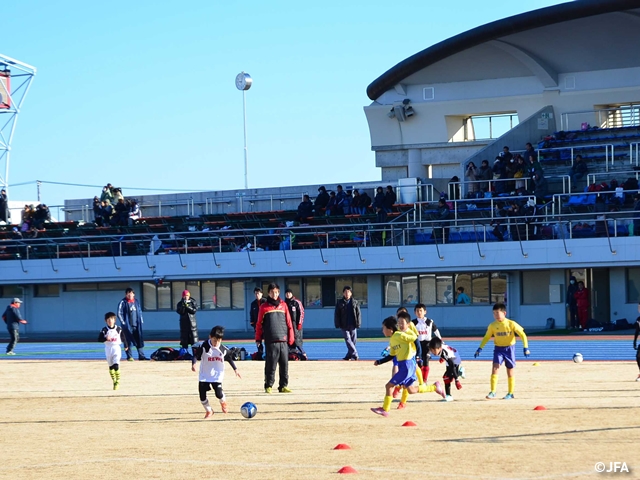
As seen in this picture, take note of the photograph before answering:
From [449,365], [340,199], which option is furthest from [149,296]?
[449,365]

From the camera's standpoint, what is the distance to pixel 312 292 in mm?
42094

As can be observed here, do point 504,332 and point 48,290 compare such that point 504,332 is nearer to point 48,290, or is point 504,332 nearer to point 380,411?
point 380,411

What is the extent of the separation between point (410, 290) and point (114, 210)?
14.1m

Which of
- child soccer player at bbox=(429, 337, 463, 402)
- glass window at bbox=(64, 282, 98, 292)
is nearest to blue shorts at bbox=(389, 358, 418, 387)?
child soccer player at bbox=(429, 337, 463, 402)

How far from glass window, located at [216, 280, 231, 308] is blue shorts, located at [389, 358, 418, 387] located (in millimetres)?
28065

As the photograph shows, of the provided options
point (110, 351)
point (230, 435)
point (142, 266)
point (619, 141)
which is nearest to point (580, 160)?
point (619, 141)

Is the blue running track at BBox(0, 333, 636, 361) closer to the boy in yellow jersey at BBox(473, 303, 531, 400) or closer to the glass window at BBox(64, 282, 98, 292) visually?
the glass window at BBox(64, 282, 98, 292)

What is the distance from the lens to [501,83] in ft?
162

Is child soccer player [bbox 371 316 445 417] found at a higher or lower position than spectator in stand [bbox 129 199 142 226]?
lower

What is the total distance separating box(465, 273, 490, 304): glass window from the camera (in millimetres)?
39000

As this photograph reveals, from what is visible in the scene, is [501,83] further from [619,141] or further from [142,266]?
[142,266]

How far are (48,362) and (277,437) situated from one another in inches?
662

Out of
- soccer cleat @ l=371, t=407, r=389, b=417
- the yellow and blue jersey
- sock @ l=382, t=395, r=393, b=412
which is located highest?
the yellow and blue jersey

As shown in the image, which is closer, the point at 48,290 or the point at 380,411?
the point at 380,411
